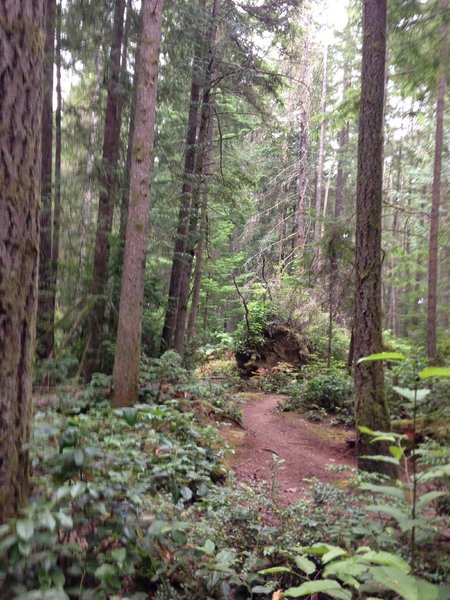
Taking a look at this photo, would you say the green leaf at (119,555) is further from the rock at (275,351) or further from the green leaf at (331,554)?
the rock at (275,351)

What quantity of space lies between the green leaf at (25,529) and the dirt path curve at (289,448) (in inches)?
161

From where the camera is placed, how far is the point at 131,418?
309 centimetres

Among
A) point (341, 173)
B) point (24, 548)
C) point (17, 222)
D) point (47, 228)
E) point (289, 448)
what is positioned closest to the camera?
point (24, 548)

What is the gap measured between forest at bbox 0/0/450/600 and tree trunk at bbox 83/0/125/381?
4cm

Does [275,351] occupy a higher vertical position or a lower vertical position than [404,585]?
lower

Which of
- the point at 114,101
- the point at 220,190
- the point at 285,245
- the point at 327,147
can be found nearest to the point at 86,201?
the point at 114,101

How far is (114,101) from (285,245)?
14.9 m

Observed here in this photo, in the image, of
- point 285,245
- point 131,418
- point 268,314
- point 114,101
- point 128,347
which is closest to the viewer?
point 131,418

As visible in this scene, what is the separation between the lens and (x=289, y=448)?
885cm

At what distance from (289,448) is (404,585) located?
7.45 metres

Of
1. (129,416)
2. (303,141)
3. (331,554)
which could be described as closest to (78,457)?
(129,416)

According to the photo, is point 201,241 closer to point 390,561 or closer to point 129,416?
point 129,416

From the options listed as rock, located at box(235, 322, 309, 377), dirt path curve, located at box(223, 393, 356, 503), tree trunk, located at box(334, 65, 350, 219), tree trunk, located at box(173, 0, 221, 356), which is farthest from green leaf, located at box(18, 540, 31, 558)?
tree trunk, located at box(334, 65, 350, 219)

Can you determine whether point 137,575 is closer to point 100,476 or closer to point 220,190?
point 100,476
